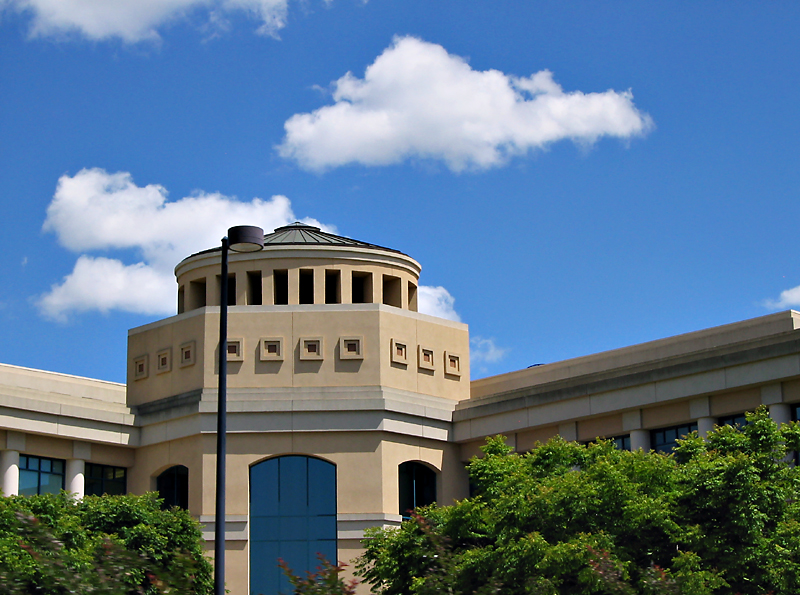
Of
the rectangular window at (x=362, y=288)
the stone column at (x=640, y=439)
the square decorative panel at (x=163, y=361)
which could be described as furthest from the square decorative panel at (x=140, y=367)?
the stone column at (x=640, y=439)

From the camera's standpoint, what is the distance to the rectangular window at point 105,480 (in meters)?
43.8

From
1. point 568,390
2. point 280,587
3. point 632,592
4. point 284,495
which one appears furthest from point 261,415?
point 632,592

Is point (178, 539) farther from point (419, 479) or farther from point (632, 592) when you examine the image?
point (632, 592)

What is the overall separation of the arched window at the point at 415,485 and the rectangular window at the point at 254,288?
832 centimetres

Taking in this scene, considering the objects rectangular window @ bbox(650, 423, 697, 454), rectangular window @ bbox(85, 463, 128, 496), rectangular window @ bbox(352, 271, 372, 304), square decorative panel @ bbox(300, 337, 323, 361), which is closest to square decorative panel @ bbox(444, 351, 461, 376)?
rectangular window @ bbox(352, 271, 372, 304)

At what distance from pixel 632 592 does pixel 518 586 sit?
7.35m

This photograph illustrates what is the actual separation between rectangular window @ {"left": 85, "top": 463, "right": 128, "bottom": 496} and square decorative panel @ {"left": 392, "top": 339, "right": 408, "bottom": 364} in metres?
11.1

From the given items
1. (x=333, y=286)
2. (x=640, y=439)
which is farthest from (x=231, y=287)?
(x=640, y=439)

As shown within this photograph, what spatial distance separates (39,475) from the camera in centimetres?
4225

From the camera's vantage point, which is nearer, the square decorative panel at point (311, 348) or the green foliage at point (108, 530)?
the green foliage at point (108, 530)

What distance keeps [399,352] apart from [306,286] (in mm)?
4612

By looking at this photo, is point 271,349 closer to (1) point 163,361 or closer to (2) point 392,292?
(1) point 163,361

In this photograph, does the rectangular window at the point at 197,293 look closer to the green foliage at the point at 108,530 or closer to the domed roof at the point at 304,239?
the domed roof at the point at 304,239

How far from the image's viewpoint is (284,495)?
4150 centimetres
